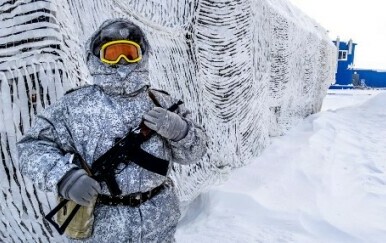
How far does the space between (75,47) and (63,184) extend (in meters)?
0.93

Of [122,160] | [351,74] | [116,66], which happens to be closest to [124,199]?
[122,160]

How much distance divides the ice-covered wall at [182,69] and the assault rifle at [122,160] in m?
0.58

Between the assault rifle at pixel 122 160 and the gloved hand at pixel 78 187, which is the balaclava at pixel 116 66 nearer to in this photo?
the assault rifle at pixel 122 160

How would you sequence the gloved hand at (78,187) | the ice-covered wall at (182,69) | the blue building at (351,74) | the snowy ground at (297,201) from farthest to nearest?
the blue building at (351,74), the snowy ground at (297,201), the ice-covered wall at (182,69), the gloved hand at (78,187)

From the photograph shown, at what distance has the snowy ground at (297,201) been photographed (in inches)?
92.7

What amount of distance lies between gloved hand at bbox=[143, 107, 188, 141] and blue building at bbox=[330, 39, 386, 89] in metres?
20.7

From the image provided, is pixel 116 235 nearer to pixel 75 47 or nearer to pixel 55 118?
pixel 55 118

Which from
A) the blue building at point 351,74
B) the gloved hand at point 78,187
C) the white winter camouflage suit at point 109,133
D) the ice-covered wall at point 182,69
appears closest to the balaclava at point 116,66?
the white winter camouflage suit at point 109,133

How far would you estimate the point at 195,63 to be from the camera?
3025 mm

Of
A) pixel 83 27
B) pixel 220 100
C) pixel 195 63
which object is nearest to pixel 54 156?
pixel 83 27

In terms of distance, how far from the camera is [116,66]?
47.8 inches

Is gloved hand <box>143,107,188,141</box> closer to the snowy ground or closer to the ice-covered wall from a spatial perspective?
the ice-covered wall

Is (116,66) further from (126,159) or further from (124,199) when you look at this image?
(124,199)

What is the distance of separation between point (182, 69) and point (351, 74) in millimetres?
20730
